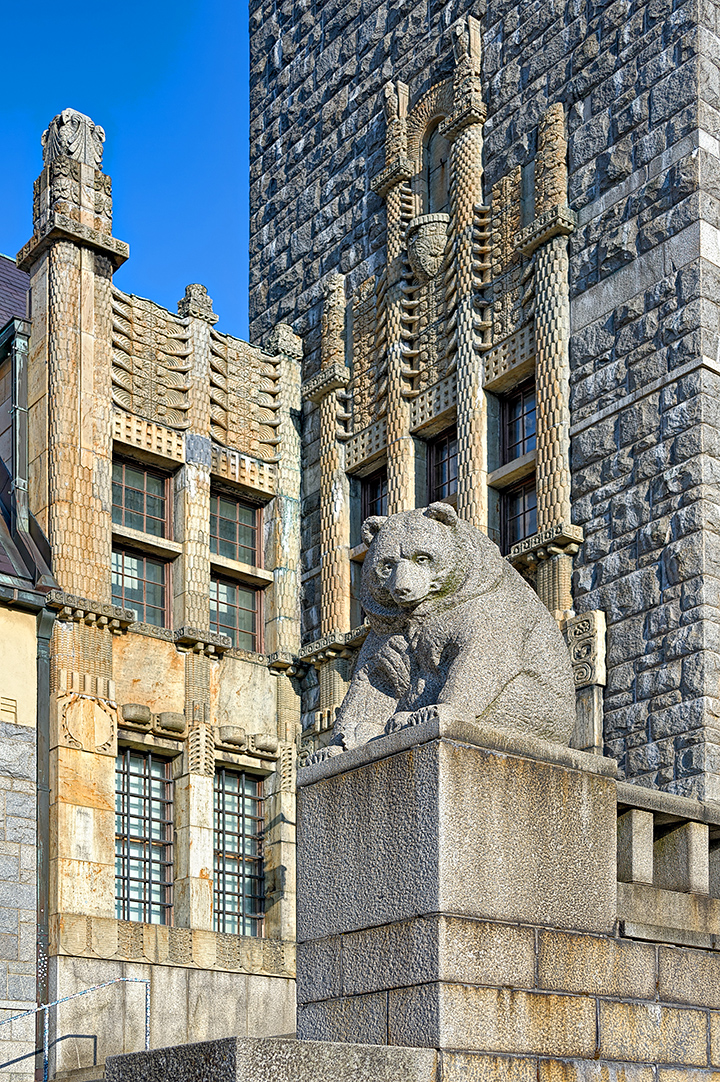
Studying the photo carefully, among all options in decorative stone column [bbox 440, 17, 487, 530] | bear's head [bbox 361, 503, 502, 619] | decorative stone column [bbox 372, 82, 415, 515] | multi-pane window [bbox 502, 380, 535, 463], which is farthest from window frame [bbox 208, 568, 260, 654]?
bear's head [bbox 361, 503, 502, 619]

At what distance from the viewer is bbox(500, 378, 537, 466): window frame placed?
19.3 metres

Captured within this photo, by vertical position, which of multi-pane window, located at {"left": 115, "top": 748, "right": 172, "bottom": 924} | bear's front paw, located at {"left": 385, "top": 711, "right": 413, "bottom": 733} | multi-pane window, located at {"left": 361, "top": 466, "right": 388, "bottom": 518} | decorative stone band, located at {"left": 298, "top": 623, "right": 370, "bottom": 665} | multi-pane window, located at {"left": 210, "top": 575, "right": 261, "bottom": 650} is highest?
multi-pane window, located at {"left": 361, "top": 466, "right": 388, "bottom": 518}

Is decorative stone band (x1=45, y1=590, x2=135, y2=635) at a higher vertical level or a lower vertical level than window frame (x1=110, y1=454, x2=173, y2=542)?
lower

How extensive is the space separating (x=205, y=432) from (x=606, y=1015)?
48.4ft

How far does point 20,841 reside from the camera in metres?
18.2

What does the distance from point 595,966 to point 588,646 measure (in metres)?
8.53

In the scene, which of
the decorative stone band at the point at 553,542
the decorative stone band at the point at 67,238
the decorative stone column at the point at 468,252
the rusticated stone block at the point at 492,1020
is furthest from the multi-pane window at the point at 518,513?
the rusticated stone block at the point at 492,1020

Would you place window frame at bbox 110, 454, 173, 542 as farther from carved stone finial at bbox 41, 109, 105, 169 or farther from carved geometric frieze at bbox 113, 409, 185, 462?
carved stone finial at bbox 41, 109, 105, 169

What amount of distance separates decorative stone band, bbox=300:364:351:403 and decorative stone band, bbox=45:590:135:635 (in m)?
4.57

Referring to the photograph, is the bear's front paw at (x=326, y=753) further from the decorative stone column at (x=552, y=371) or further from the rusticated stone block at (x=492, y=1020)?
the decorative stone column at (x=552, y=371)

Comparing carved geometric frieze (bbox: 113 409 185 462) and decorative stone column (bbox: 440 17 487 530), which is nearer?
decorative stone column (bbox: 440 17 487 530)

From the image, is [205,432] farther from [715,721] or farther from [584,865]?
[584,865]

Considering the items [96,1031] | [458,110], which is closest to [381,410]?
→ [458,110]

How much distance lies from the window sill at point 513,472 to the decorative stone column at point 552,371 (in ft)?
1.29
